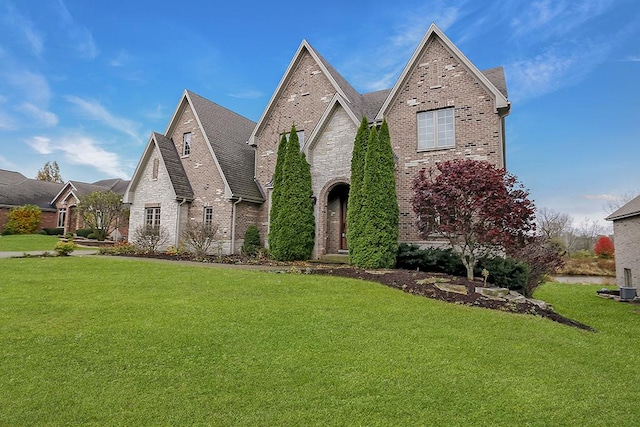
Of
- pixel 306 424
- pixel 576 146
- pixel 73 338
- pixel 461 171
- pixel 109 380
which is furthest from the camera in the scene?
pixel 576 146

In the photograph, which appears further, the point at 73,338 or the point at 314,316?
the point at 314,316

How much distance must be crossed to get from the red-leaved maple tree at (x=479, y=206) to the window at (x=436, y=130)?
13.5ft

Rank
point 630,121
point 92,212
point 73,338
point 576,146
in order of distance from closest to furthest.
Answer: point 73,338 < point 630,121 < point 576,146 < point 92,212

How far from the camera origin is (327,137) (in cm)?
1559

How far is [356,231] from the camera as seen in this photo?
12.6 meters

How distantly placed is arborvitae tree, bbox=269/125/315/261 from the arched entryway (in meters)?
0.98

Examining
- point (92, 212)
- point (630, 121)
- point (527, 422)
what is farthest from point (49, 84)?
point (630, 121)

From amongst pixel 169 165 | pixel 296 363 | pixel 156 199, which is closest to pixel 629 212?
pixel 296 363

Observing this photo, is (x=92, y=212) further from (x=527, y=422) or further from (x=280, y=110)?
(x=527, y=422)

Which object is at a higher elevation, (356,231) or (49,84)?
(49,84)

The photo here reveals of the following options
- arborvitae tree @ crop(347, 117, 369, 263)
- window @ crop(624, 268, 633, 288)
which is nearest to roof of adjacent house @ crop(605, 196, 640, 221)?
window @ crop(624, 268, 633, 288)

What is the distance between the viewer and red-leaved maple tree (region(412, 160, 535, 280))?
941 cm

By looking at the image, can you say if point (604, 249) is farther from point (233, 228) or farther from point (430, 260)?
point (233, 228)

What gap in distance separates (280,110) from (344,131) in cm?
494
